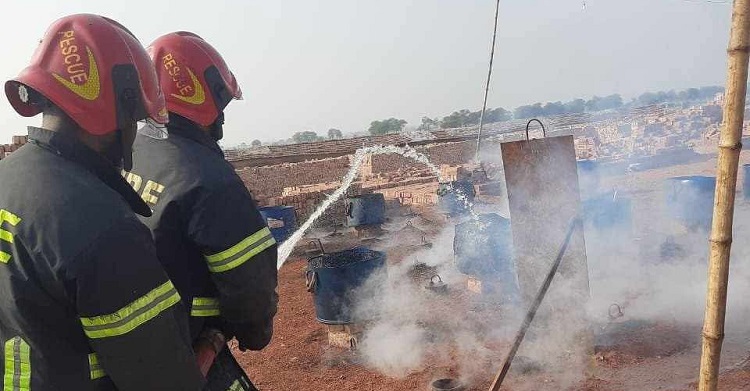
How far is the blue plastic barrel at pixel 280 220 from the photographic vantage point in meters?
10.4

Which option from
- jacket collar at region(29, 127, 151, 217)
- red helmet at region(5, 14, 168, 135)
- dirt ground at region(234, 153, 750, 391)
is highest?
red helmet at region(5, 14, 168, 135)

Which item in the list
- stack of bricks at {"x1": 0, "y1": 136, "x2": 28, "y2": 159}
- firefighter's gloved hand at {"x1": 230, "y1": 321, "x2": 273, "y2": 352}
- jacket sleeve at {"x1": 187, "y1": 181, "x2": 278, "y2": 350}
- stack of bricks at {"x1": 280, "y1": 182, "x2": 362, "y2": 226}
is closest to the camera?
jacket sleeve at {"x1": 187, "y1": 181, "x2": 278, "y2": 350}

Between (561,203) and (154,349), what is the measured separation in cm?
334

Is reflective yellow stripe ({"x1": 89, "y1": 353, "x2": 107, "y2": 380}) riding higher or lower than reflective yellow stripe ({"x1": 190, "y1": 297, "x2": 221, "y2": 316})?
higher

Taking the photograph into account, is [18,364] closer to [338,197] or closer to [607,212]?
[607,212]

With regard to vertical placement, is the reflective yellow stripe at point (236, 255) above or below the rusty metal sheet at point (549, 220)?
above

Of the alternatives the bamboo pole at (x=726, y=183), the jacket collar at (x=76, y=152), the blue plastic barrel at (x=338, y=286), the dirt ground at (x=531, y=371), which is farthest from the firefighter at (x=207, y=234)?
the blue plastic barrel at (x=338, y=286)

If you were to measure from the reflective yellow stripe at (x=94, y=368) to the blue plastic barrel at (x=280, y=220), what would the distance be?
882 cm

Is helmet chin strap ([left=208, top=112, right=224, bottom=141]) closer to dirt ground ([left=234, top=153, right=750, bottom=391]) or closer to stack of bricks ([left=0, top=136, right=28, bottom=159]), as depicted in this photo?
dirt ground ([left=234, top=153, right=750, bottom=391])

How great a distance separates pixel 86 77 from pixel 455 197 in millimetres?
10546

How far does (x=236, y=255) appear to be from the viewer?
6.98 ft

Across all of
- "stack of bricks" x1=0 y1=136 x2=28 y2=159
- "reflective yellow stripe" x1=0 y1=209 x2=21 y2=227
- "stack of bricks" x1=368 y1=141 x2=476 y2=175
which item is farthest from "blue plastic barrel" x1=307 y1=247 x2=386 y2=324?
"stack of bricks" x1=368 y1=141 x2=476 y2=175

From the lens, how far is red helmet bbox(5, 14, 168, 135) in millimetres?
1639

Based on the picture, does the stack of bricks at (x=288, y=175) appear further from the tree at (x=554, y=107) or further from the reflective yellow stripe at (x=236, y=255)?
the tree at (x=554, y=107)
